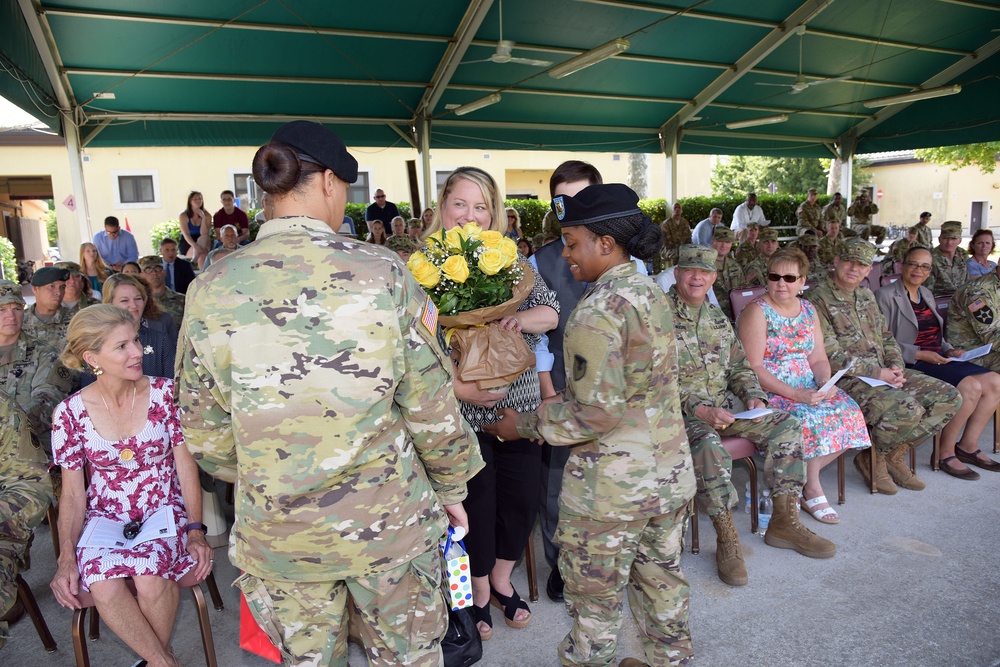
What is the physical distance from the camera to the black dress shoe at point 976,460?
4.59 m

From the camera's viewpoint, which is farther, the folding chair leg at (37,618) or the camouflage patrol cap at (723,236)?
the camouflage patrol cap at (723,236)

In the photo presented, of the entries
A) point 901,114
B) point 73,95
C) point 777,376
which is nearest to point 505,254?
point 777,376

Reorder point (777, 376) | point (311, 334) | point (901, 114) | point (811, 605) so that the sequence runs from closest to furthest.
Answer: point (311, 334)
point (811, 605)
point (777, 376)
point (901, 114)

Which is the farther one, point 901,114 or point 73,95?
point 901,114

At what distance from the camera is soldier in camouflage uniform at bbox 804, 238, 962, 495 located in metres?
4.27

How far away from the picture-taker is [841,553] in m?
3.50

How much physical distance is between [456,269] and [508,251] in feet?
0.66

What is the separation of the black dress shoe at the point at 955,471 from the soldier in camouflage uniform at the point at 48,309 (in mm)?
6063

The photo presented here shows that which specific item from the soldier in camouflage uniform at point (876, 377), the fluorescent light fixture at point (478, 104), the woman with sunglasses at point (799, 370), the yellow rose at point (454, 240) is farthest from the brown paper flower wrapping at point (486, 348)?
the fluorescent light fixture at point (478, 104)

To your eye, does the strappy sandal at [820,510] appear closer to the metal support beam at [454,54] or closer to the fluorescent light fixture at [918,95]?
the metal support beam at [454,54]

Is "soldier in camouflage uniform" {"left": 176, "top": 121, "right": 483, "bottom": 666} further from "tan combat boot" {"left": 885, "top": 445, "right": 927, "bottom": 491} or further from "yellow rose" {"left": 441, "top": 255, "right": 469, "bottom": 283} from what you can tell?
"tan combat boot" {"left": 885, "top": 445, "right": 927, "bottom": 491}

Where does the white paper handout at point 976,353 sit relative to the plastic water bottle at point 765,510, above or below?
above

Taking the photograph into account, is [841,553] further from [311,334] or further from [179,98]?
[179,98]

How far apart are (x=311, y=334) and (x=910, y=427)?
4.17 meters
